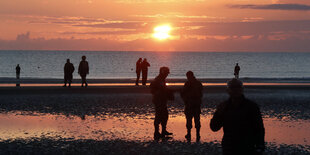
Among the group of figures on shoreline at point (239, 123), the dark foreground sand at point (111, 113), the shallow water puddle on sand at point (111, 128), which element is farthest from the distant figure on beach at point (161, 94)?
the group of figures on shoreline at point (239, 123)

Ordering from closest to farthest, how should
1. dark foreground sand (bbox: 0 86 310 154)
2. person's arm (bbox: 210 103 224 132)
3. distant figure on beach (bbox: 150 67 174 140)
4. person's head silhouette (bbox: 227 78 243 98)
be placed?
person's head silhouette (bbox: 227 78 243 98) → person's arm (bbox: 210 103 224 132) → dark foreground sand (bbox: 0 86 310 154) → distant figure on beach (bbox: 150 67 174 140)

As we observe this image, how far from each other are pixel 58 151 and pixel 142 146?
1860 millimetres

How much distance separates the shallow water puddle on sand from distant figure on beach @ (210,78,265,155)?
5805 mm

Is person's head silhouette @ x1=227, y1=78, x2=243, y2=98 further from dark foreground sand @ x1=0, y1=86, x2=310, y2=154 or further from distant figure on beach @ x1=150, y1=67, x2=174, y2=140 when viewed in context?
distant figure on beach @ x1=150, y1=67, x2=174, y2=140

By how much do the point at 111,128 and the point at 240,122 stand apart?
779cm

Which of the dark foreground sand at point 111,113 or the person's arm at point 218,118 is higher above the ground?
the person's arm at point 218,118

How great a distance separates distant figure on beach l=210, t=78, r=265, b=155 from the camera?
5.01 meters

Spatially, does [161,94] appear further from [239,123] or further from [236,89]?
[236,89]

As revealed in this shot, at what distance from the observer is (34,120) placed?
14008 millimetres

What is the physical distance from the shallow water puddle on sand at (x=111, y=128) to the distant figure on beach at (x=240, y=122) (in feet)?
19.0

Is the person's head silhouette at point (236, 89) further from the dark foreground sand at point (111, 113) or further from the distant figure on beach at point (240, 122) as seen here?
the dark foreground sand at point (111, 113)

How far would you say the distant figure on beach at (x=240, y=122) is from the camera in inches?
197

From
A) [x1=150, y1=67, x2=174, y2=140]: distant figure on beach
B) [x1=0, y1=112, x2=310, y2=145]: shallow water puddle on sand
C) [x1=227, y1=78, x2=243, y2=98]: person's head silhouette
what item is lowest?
[x1=0, y1=112, x2=310, y2=145]: shallow water puddle on sand

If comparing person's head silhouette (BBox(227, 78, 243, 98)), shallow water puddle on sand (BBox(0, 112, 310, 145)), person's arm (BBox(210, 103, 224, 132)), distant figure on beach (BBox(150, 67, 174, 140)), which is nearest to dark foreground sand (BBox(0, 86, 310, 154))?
shallow water puddle on sand (BBox(0, 112, 310, 145))
